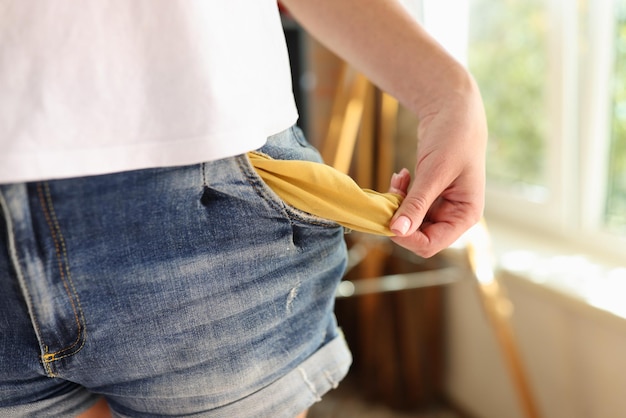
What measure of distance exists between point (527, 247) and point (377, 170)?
1.73ft

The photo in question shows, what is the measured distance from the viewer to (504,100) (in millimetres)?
1866

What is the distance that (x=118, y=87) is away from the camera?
45cm

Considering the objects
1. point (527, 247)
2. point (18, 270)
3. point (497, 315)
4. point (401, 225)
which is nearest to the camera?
point (18, 270)

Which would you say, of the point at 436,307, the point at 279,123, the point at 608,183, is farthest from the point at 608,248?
the point at 279,123

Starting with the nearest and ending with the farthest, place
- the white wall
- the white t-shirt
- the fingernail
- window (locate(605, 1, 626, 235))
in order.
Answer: the white t-shirt < the fingernail < the white wall < window (locate(605, 1, 626, 235))

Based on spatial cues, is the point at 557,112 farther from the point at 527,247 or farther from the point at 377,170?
the point at 377,170

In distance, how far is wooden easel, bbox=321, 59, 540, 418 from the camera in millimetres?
1431

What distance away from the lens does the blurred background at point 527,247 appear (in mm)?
1449

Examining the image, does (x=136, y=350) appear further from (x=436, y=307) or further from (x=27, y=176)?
(x=436, y=307)

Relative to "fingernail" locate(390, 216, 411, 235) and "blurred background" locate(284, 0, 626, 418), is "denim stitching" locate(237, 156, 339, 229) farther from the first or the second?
"blurred background" locate(284, 0, 626, 418)

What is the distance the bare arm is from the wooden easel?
85 centimetres

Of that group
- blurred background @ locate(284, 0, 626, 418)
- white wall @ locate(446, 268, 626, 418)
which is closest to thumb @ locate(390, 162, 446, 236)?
blurred background @ locate(284, 0, 626, 418)

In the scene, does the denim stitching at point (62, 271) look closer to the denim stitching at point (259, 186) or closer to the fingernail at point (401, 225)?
the denim stitching at point (259, 186)

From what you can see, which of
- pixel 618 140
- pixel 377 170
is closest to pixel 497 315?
pixel 618 140
